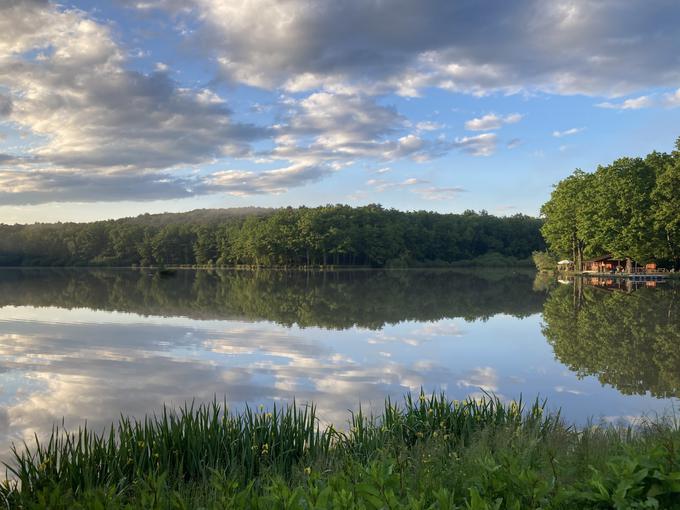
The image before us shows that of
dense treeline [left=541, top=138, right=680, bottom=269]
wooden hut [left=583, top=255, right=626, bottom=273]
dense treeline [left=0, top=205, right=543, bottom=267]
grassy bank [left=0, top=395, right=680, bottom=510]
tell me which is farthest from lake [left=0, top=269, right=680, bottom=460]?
dense treeline [left=0, top=205, right=543, bottom=267]

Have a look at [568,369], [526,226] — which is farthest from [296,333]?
[526,226]

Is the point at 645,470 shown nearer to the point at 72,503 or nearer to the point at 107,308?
the point at 72,503

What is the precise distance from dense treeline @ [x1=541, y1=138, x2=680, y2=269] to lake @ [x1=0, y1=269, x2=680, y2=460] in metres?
29.9

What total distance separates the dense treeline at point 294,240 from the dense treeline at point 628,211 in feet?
139

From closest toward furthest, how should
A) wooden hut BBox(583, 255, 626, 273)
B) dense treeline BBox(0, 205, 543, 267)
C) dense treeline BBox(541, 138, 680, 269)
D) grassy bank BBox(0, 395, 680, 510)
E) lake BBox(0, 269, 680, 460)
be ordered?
grassy bank BBox(0, 395, 680, 510)
lake BBox(0, 269, 680, 460)
dense treeline BBox(541, 138, 680, 269)
wooden hut BBox(583, 255, 626, 273)
dense treeline BBox(0, 205, 543, 267)

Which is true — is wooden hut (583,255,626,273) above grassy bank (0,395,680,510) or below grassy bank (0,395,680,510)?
above

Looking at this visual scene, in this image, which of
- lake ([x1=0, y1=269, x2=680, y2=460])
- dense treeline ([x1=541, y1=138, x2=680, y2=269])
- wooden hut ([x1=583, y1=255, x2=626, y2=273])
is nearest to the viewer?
lake ([x1=0, y1=269, x2=680, y2=460])

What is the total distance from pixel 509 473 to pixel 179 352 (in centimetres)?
1553

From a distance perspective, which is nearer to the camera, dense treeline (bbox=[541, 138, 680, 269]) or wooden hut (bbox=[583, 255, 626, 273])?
dense treeline (bbox=[541, 138, 680, 269])

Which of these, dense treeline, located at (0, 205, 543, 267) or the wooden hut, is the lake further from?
dense treeline, located at (0, 205, 543, 267)

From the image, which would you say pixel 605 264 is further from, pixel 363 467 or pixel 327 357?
pixel 363 467

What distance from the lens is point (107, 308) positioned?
34406 millimetres

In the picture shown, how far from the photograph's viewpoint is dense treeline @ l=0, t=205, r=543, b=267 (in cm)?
11819

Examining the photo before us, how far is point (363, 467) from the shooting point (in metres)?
5.73
